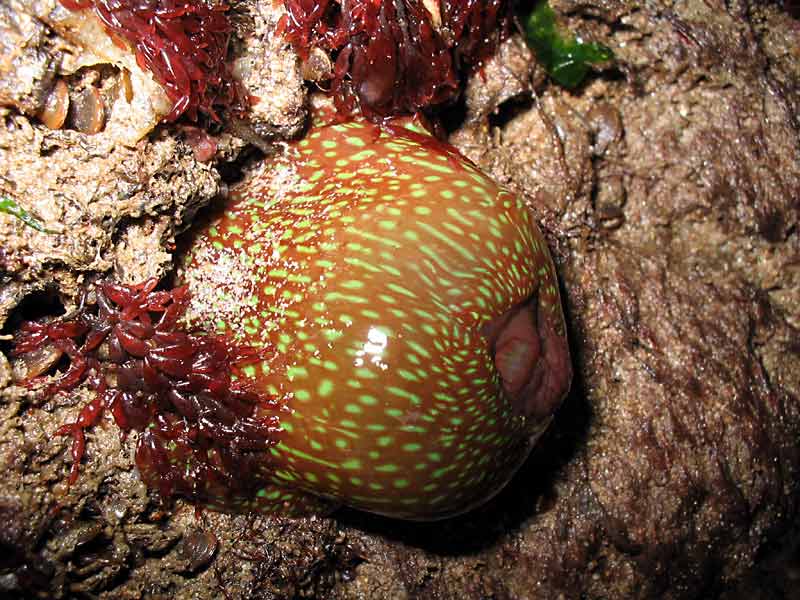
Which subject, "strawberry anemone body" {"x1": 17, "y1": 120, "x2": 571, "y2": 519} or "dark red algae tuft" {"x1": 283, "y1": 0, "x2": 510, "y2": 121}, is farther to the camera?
"dark red algae tuft" {"x1": 283, "y1": 0, "x2": 510, "y2": 121}

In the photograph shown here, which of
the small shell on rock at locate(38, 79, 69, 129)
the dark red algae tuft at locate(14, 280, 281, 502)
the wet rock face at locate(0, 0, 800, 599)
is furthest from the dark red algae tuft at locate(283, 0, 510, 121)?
the dark red algae tuft at locate(14, 280, 281, 502)

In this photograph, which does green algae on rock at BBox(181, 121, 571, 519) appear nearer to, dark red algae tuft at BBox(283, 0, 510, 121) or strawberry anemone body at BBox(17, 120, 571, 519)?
strawberry anemone body at BBox(17, 120, 571, 519)

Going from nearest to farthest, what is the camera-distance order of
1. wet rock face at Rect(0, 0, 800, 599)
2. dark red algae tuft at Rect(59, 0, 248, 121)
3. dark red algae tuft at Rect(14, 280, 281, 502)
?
1. dark red algae tuft at Rect(59, 0, 248, 121)
2. dark red algae tuft at Rect(14, 280, 281, 502)
3. wet rock face at Rect(0, 0, 800, 599)

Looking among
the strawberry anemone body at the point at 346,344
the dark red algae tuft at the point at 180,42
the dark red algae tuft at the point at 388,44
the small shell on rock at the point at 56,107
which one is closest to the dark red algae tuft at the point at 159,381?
the strawberry anemone body at the point at 346,344

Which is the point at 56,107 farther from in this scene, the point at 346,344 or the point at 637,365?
the point at 637,365

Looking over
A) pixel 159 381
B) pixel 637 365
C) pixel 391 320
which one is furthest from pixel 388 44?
pixel 637 365

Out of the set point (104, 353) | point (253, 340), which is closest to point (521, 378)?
point (253, 340)

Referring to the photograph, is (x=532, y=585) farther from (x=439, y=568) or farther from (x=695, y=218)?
(x=695, y=218)
